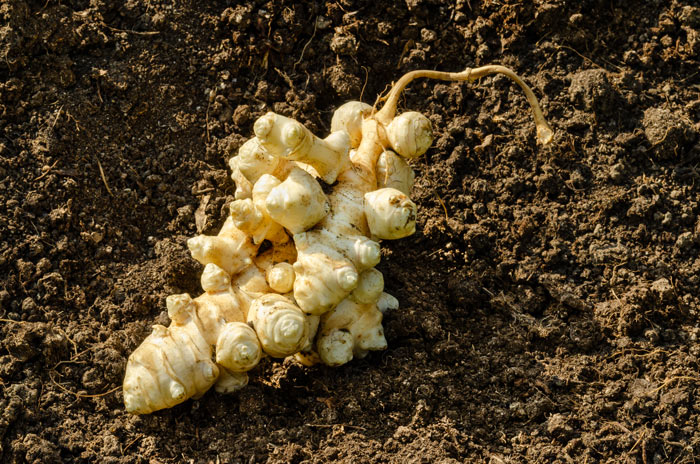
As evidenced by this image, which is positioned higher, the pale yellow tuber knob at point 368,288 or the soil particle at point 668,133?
the soil particle at point 668,133

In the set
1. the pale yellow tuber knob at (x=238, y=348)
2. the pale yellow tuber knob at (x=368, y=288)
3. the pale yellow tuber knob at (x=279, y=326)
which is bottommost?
the pale yellow tuber knob at (x=238, y=348)

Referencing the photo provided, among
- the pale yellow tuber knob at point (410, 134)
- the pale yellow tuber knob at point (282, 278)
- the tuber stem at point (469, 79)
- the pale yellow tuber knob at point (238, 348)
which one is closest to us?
the pale yellow tuber knob at point (238, 348)

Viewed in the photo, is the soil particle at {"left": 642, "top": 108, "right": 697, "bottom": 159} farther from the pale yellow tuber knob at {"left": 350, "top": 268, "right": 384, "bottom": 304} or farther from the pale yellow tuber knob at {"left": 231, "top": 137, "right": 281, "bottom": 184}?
the pale yellow tuber knob at {"left": 231, "top": 137, "right": 281, "bottom": 184}

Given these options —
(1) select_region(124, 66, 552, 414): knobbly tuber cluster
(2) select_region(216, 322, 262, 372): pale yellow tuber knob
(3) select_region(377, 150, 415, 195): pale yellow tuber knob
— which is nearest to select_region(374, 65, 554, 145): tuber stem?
(1) select_region(124, 66, 552, 414): knobbly tuber cluster

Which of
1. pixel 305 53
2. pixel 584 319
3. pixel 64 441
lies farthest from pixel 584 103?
pixel 64 441

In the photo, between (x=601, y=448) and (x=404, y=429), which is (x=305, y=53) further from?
(x=601, y=448)

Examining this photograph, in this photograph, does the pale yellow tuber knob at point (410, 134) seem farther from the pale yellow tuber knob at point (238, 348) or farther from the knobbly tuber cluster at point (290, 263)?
the pale yellow tuber knob at point (238, 348)

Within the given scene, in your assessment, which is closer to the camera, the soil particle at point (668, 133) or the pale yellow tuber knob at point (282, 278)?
the pale yellow tuber knob at point (282, 278)

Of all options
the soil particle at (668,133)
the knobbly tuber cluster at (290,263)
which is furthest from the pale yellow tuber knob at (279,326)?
the soil particle at (668,133)
